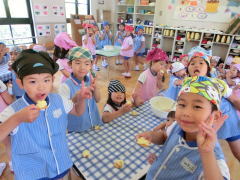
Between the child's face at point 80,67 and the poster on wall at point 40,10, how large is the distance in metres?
5.09

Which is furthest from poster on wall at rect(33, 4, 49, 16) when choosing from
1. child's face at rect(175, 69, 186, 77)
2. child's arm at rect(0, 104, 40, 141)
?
child's arm at rect(0, 104, 40, 141)

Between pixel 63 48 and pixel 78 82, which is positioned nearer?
pixel 78 82

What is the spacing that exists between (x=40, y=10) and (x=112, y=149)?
590 centimetres

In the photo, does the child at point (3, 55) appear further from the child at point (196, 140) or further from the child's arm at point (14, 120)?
the child at point (196, 140)

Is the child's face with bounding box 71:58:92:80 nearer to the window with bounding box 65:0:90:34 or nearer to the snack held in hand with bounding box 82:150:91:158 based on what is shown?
the snack held in hand with bounding box 82:150:91:158

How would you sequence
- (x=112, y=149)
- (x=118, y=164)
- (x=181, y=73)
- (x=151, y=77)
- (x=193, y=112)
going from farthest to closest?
(x=151, y=77) → (x=181, y=73) → (x=112, y=149) → (x=118, y=164) → (x=193, y=112)

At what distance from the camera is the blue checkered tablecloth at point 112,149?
1000 mm

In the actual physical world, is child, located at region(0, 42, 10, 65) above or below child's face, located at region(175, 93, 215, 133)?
below

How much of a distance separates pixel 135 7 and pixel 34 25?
3.76 metres

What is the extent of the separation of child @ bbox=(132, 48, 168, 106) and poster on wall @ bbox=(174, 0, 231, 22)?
4.48 m

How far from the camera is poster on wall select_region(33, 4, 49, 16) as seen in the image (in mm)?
5434

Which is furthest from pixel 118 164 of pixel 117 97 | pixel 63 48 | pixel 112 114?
pixel 63 48

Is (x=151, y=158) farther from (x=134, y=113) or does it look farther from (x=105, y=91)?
(x=105, y=91)

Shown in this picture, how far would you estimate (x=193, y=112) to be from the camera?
28.6 inches
